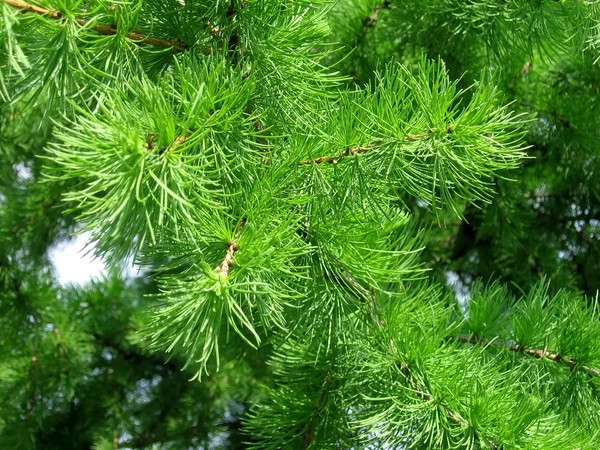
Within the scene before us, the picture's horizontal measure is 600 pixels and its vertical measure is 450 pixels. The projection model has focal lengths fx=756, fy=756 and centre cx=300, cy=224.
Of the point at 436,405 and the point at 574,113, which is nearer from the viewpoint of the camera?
the point at 436,405

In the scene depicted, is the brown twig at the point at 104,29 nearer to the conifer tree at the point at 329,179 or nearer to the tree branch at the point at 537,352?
the conifer tree at the point at 329,179

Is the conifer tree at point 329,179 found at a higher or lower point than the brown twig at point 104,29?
lower

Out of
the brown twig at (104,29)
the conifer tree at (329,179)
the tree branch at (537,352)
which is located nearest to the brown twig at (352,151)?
the conifer tree at (329,179)

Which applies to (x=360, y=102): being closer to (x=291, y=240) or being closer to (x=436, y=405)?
(x=291, y=240)

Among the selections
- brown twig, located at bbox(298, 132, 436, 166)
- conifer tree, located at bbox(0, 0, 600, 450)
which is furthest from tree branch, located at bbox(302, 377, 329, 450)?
brown twig, located at bbox(298, 132, 436, 166)

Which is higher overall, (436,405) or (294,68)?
(294,68)

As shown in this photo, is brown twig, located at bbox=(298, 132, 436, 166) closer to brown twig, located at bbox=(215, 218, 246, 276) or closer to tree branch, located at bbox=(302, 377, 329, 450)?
brown twig, located at bbox=(215, 218, 246, 276)

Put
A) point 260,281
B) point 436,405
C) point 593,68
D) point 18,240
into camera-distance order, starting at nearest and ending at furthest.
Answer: point 260,281, point 436,405, point 593,68, point 18,240

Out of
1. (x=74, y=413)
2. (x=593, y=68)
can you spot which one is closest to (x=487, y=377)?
(x=593, y=68)
